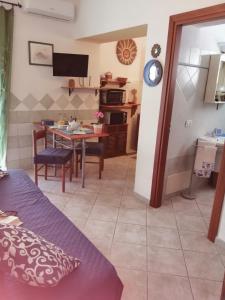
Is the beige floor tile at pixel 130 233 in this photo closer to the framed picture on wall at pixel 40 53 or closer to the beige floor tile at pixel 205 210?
the beige floor tile at pixel 205 210

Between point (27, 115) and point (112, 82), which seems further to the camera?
point (112, 82)

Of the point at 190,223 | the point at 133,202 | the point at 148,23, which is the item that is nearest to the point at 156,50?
the point at 148,23

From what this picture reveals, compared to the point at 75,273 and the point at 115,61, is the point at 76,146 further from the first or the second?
the point at 75,273

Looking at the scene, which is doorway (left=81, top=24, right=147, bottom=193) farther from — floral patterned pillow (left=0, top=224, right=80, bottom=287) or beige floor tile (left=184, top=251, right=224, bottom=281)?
floral patterned pillow (left=0, top=224, right=80, bottom=287)

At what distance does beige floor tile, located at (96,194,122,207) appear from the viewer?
300 cm

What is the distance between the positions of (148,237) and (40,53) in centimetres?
304

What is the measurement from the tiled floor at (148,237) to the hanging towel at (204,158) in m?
0.42

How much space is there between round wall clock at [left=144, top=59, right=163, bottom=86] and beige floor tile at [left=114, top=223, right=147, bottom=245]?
156 centimetres

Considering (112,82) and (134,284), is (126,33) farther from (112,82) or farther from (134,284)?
(134,284)

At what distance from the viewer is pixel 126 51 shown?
16.2 feet

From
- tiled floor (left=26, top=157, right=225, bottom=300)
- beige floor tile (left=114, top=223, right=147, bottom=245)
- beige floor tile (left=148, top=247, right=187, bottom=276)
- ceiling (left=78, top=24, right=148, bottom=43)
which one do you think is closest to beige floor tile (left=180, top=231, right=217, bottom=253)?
tiled floor (left=26, top=157, right=225, bottom=300)

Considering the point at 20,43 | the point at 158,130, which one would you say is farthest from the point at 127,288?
the point at 20,43

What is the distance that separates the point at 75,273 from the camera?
119 cm

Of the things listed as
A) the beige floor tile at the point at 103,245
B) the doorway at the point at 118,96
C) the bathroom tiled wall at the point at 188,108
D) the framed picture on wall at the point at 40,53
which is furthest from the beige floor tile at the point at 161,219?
the framed picture on wall at the point at 40,53
